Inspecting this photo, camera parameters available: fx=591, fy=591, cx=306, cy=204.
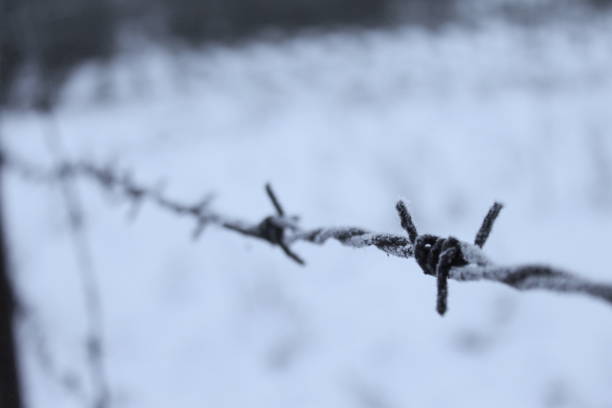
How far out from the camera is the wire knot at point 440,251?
67 cm

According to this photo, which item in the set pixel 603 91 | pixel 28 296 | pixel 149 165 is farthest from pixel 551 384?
pixel 603 91

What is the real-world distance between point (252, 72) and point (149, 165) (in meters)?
7.02

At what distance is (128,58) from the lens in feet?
58.9

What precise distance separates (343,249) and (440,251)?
4.73m

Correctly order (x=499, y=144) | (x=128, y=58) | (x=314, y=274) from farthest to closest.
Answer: (x=128, y=58) → (x=499, y=144) → (x=314, y=274)

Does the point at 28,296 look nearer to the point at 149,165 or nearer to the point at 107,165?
the point at 149,165

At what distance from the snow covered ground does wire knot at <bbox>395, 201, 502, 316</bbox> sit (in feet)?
0.46

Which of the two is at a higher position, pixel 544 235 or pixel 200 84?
pixel 544 235

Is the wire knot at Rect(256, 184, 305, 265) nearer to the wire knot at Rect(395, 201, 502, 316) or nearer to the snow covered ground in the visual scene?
the snow covered ground

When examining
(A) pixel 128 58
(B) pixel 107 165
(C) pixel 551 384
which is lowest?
(A) pixel 128 58

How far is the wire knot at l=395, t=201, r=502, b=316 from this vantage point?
2.20 feet

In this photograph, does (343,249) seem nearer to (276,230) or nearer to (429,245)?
(276,230)

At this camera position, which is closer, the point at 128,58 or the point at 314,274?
the point at 314,274

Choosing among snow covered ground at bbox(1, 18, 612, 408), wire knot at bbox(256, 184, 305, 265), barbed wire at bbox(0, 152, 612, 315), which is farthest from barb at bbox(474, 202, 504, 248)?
wire knot at bbox(256, 184, 305, 265)
